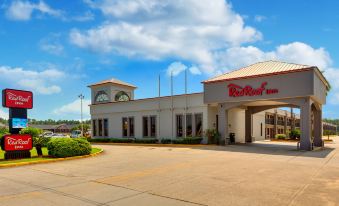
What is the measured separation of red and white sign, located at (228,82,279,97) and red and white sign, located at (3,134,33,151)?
53.8ft

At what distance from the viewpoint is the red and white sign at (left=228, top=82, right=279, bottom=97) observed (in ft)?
79.3

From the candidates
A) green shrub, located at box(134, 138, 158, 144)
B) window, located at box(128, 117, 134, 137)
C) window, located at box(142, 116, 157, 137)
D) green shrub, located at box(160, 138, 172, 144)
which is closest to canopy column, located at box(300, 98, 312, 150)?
green shrub, located at box(160, 138, 172, 144)

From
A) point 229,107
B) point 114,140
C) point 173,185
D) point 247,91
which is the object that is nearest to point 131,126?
point 114,140

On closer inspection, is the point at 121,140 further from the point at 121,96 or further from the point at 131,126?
the point at 121,96

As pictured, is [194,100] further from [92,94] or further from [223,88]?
[92,94]

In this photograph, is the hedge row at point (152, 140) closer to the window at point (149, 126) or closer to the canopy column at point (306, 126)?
the window at point (149, 126)

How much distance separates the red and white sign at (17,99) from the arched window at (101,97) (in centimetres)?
2480

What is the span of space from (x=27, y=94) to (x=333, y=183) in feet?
57.4

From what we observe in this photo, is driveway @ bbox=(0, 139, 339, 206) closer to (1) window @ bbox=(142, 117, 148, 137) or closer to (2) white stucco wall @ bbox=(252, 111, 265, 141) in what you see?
(1) window @ bbox=(142, 117, 148, 137)

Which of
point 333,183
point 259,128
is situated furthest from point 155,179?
point 259,128

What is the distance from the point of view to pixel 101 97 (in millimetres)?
44875

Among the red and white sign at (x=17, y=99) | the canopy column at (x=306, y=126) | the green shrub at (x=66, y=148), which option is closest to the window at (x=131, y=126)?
the green shrub at (x=66, y=148)

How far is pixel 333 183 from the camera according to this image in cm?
1023

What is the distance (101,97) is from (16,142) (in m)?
27.5
